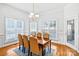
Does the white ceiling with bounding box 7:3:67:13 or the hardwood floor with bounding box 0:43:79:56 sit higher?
the white ceiling with bounding box 7:3:67:13

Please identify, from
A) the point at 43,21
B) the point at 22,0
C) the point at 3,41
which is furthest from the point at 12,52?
the point at 22,0

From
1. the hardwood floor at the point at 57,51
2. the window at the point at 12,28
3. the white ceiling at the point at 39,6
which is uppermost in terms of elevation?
the white ceiling at the point at 39,6

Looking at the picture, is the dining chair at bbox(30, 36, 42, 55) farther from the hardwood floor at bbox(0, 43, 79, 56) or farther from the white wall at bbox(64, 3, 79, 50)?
the white wall at bbox(64, 3, 79, 50)

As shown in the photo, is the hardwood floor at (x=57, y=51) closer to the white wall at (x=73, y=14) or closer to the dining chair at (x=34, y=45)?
the white wall at (x=73, y=14)

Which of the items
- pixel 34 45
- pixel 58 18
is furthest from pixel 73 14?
pixel 34 45

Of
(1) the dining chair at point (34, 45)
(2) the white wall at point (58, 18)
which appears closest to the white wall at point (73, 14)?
(2) the white wall at point (58, 18)

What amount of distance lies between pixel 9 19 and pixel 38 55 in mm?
1124

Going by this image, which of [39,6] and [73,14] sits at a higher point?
[39,6]

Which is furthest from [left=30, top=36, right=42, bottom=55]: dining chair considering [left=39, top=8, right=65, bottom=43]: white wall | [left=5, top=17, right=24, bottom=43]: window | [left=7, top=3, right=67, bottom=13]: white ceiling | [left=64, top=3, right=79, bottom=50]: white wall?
[left=64, top=3, right=79, bottom=50]: white wall

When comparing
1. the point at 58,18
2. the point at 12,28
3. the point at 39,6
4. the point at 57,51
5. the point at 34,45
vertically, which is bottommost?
the point at 57,51

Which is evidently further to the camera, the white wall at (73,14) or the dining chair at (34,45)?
the dining chair at (34,45)

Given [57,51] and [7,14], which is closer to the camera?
[7,14]

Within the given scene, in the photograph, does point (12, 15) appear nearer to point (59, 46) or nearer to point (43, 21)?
point (43, 21)

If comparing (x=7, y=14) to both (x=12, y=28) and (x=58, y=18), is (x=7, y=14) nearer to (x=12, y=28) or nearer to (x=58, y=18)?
(x=12, y=28)
